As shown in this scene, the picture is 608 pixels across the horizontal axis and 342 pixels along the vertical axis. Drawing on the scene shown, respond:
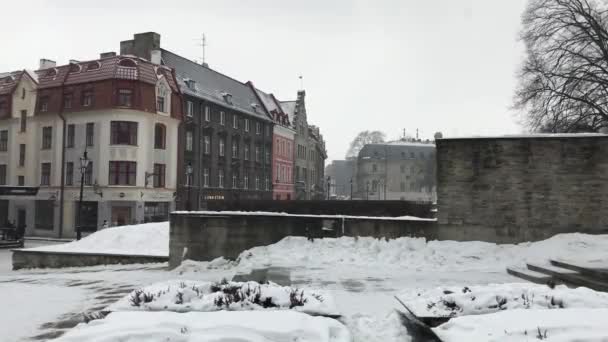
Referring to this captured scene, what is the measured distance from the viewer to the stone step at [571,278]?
32.5 feet

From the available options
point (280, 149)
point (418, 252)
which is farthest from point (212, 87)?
point (418, 252)

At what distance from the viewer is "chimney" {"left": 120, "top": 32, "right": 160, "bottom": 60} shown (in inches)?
1682

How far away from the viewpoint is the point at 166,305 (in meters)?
6.95

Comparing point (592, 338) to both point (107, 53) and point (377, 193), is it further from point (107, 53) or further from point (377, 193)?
point (377, 193)

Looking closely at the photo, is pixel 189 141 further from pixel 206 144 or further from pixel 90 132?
pixel 90 132

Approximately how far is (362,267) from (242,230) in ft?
13.8

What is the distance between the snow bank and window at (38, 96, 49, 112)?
4195 centimetres

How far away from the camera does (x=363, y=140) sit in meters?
119

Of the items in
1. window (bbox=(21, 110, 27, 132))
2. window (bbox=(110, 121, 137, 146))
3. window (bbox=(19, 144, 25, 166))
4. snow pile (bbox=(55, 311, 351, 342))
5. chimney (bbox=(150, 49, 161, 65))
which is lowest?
snow pile (bbox=(55, 311, 351, 342))

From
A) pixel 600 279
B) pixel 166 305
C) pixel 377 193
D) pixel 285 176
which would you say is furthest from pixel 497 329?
pixel 377 193

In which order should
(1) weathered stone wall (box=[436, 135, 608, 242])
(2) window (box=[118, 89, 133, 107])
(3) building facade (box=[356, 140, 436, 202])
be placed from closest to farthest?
(1) weathered stone wall (box=[436, 135, 608, 242]) → (2) window (box=[118, 89, 133, 107]) → (3) building facade (box=[356, 140, 436, 202])

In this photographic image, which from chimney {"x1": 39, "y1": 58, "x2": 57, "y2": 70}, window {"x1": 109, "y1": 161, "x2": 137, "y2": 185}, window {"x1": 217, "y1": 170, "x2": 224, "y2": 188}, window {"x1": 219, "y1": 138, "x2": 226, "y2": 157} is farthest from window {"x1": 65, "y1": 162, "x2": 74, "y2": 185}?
window {"x1": 219, "y1": 138, "x2": 226, "y2": 157}

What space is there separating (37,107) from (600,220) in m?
42.9

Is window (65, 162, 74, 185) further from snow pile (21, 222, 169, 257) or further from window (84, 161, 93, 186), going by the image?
snow pile (21, 222, 169, 257)
